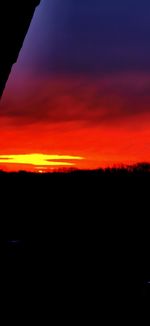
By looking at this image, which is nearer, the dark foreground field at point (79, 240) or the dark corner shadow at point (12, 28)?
the dark corner shadow at point (12, 28)

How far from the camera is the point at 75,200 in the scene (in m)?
16.8

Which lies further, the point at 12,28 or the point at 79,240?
the point at 79,240

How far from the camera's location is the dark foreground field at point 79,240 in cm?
570

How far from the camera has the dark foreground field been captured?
224 inches

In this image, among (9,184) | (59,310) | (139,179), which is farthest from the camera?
(9,184)

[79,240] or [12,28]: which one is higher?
[12,28]

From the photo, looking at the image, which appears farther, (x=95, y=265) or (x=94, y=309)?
(x=95, y=265)

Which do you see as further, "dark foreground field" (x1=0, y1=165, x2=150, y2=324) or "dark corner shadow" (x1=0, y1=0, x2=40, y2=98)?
"dark foreground field" (x1=0, y1=165, x2=150, y2=324)

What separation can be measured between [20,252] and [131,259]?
6104 mm

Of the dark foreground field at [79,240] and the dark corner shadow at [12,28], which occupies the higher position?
the dark corner shadow at [12,28]

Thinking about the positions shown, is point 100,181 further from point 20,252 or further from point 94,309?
point 20,252

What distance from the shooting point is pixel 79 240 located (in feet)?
37.8

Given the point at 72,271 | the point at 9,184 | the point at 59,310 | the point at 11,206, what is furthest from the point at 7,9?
the point at 9,184

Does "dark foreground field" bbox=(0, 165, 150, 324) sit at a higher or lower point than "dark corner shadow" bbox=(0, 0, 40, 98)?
lower
